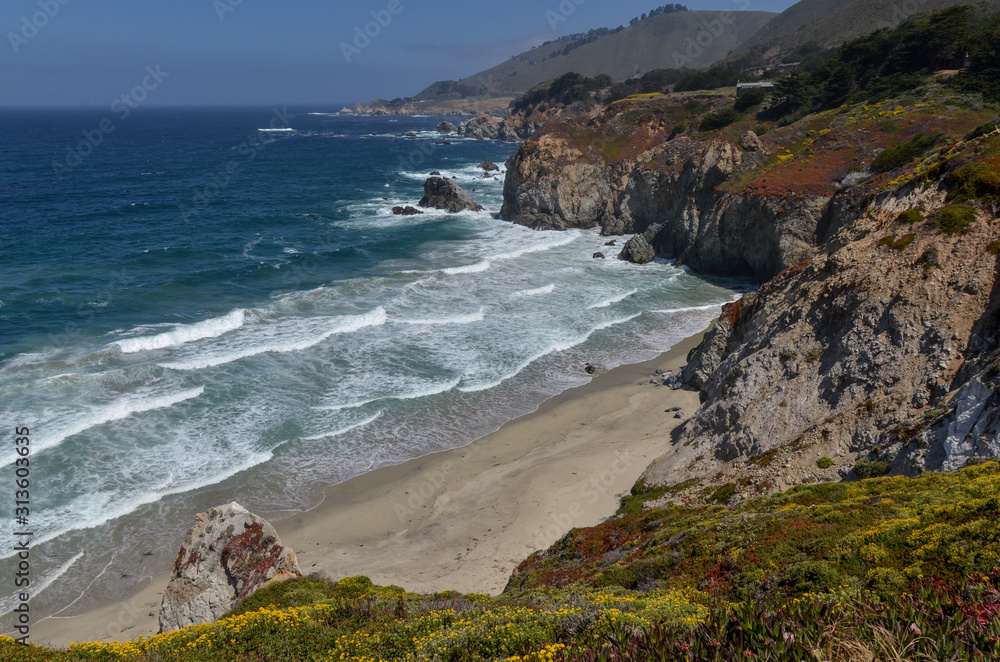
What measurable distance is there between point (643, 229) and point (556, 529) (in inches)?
1763

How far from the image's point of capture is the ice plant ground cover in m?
6.77

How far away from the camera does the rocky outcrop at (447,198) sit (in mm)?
70875

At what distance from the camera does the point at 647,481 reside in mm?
20156

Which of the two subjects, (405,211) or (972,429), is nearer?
(972,429)

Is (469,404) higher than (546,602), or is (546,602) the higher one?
(546,602)

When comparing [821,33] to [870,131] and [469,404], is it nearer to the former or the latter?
[870,131]

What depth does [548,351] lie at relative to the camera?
33.7 metres

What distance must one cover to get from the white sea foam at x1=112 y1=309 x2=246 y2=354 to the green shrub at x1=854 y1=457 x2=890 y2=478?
32.8 m

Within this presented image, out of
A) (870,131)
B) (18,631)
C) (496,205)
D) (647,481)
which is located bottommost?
(18,631)

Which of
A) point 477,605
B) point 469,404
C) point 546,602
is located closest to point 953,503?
point 546,602

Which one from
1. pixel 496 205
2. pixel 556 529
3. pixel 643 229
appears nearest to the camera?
pixel 556 529

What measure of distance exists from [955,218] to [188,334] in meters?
36.5

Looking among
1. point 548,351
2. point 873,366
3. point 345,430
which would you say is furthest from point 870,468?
point 548,351

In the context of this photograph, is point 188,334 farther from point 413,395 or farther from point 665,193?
point 665,193
